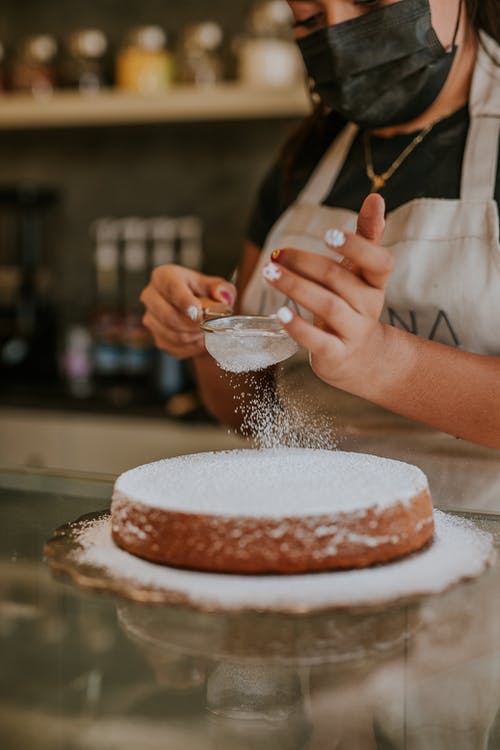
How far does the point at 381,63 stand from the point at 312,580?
0.77 metres

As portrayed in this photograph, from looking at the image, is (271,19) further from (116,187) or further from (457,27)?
(457,27)

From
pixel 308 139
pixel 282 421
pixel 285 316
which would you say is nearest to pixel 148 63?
pixel 308 139

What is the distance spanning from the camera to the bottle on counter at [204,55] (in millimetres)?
2676

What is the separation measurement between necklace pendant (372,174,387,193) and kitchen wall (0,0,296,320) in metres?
1.51

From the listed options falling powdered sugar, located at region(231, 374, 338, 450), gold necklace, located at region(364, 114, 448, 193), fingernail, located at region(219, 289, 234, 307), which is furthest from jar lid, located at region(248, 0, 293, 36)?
fingernail, located at region(219, 289, 234, 307)

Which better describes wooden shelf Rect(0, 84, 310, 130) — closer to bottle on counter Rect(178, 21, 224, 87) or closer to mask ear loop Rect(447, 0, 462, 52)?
bottle on counter Rect(178, 21, 224, 87)

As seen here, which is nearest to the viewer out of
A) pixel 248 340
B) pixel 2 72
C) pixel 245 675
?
pixel 245 675

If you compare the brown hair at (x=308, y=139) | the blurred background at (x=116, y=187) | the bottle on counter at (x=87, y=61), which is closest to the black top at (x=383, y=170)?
the brown hair at (x=308, y=139)

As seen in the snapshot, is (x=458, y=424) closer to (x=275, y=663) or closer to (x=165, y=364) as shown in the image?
(x=275, y=663)

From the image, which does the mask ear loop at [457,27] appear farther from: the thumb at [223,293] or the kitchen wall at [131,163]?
the kitchen wall at [131,163]

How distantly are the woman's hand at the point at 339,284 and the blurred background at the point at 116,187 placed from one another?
1.51 m

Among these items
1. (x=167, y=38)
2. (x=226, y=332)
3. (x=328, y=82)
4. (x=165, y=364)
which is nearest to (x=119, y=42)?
(x=167, y=38)

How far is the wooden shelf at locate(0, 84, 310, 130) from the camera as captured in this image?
256 centimetres

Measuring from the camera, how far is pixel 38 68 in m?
2.82
